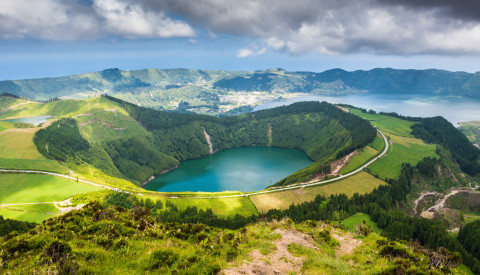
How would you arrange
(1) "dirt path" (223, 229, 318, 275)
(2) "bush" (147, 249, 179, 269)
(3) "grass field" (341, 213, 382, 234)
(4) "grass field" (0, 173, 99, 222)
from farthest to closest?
(4) "grass field" (0, 173, 99, 222)
(3) "grass field" (341, 213, 382, 234)
(2) "bush" (147, 249, 179, 269)
(1) "dirt path" (223, 229, 318, 275)

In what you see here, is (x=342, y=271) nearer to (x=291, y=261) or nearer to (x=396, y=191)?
(x=291, y=261)

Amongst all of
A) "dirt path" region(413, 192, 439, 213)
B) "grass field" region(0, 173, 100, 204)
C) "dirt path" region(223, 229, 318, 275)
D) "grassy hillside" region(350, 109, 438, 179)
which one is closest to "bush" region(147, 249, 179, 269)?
"dirt path" region(223, 229, 318, 275)

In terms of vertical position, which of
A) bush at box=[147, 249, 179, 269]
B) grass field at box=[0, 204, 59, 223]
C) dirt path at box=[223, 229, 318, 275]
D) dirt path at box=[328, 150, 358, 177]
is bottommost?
grass field at box=[0, 204, 59, 223]

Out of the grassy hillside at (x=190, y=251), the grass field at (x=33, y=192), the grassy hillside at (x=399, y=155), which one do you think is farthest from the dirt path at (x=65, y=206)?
the grassy hillside at (x=399, y=155)

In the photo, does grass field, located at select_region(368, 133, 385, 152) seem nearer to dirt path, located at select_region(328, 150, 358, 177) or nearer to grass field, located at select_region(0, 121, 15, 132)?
dirt path, located at select_region(328, 150, 358, 177)

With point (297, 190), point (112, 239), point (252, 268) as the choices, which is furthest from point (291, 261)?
point (297, 190)

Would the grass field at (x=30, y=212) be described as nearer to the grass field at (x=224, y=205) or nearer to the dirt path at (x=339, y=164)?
the grass field at (x=224, y=205)

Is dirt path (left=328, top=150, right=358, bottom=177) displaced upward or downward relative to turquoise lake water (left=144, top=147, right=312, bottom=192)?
upward
